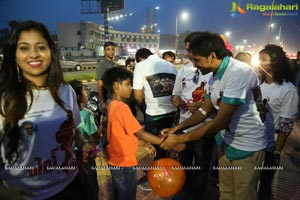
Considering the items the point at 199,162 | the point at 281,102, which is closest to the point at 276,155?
the point at 281,102

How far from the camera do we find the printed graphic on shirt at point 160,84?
4.02 metres

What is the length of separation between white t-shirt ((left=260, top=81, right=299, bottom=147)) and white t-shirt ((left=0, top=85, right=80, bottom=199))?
2.50 metres

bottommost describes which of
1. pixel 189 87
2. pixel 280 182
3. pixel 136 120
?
pixel 280 182

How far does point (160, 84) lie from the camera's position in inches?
160

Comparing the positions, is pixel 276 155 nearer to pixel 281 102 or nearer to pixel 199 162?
pixel 281 102

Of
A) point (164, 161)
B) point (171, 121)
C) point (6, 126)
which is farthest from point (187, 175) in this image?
point (6, 126)

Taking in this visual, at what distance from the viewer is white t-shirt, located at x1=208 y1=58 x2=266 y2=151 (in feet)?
7.64

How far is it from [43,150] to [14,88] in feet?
1.77

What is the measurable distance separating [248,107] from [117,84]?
1471 mm

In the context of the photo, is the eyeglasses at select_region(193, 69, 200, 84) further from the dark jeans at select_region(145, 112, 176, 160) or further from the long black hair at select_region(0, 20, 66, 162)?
the long black hair at select_region(0, 20, 66, 162)

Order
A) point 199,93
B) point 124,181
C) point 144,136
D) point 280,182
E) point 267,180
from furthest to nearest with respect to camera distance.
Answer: point 280,182 → point 199,93 → point 267,180 → point 124,181 → point 144,136

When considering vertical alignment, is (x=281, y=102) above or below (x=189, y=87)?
below

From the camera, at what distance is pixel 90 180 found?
3242mm

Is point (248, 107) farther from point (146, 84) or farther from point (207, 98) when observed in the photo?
point (146, 84)
